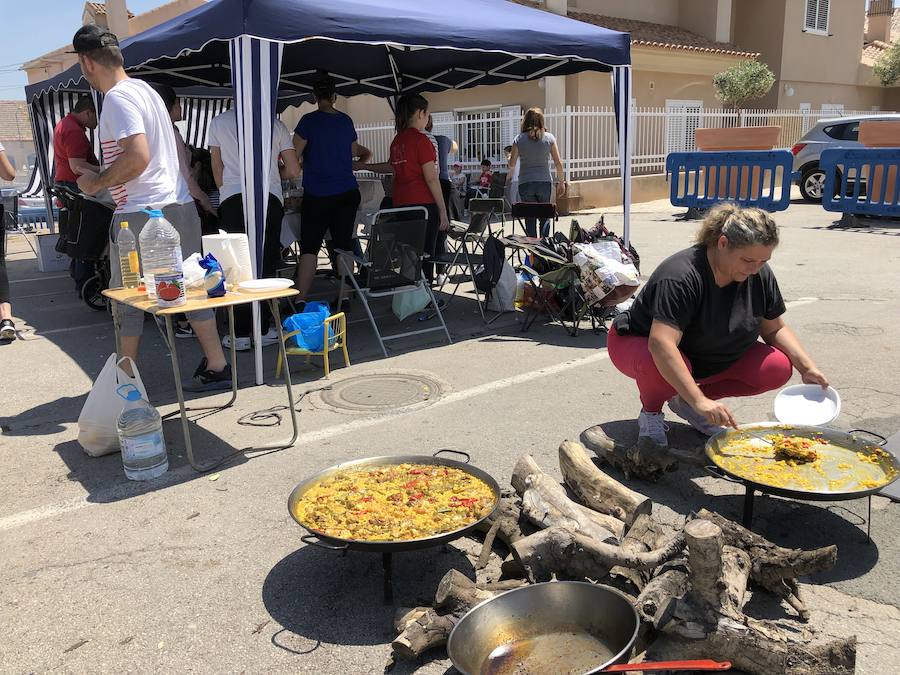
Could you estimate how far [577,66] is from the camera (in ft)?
28.7

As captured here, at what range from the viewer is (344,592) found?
283cm

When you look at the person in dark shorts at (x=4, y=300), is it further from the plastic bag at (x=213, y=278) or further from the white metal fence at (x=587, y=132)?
the white metal fence at (x=587, y=132)

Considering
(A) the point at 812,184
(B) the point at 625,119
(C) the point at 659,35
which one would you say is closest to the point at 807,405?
(B) the point at 625,119

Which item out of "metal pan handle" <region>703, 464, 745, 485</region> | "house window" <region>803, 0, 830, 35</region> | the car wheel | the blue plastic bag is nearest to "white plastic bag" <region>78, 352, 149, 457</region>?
the blue plastic bag

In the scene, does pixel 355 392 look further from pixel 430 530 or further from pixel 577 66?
pixel 577 66

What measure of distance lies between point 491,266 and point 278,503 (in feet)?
13.4

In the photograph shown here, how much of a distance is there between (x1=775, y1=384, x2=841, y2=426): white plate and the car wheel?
14.3 m

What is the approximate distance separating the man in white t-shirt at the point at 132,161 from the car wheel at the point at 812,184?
1523 cm

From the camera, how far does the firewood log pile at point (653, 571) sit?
2.22m

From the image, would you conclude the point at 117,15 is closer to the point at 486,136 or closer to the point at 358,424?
the point at 486,136

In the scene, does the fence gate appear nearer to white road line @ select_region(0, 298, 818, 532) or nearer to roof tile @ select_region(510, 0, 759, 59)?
roof tile @ select_region(510, 0, 759, 59)

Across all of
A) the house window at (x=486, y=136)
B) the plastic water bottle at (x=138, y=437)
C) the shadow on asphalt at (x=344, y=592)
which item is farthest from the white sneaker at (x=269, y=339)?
the house window at (x=486, y=136)

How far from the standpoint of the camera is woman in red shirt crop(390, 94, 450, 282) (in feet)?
23.0

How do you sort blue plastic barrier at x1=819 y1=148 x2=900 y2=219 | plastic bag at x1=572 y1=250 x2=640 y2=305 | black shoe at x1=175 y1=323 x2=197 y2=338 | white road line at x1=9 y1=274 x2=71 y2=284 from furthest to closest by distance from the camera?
blue plastic barrier at x1=819 y1=148 x2=900 y2=219 < white road line at x1=9 y1=274 x2=71 y2=284 < black shoe at x1=175 y1=323 x2=197 y2=338 < plastic bag at x1=572 y1=250 x2=640 y2=305
